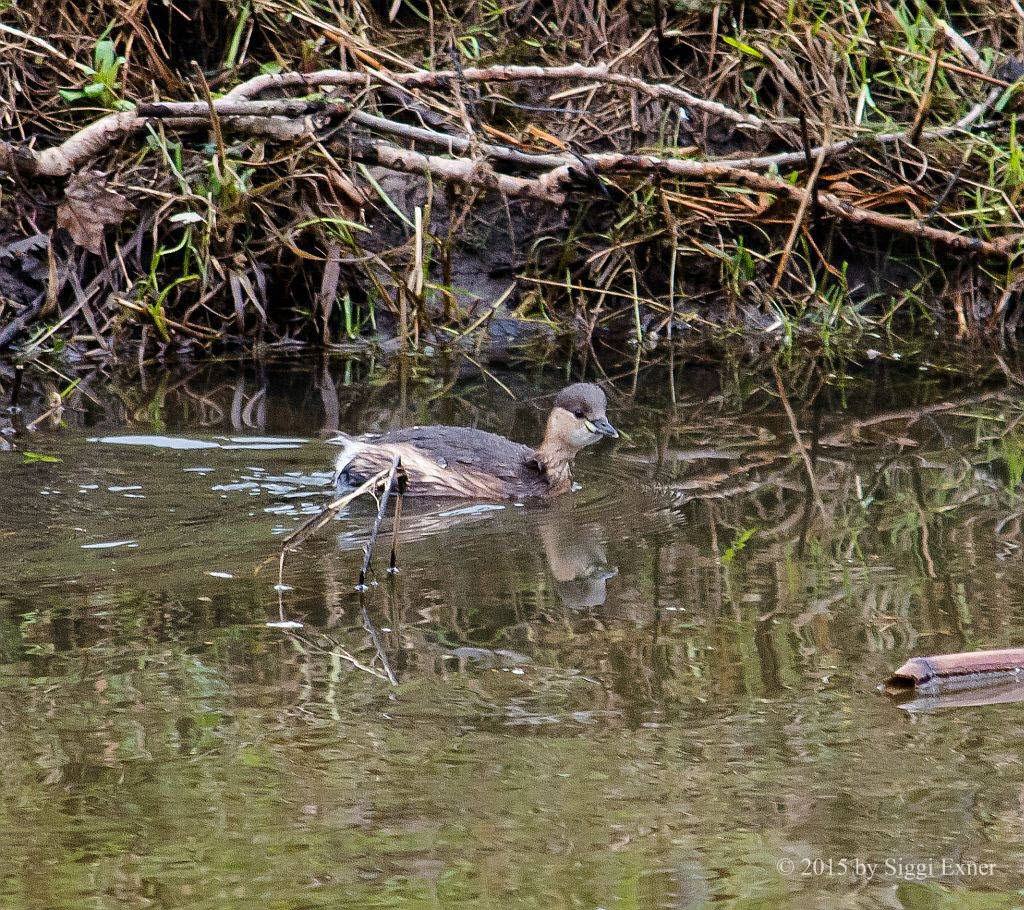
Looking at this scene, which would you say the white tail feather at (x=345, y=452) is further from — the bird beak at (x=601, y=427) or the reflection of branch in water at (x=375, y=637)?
the reflection of branch in water at (x=375, y=637)

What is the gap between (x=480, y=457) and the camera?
5934 mm

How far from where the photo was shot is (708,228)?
8.91 meters

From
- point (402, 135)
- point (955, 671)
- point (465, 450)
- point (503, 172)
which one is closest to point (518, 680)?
point (955, 671)

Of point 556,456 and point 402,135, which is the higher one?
point 402,135

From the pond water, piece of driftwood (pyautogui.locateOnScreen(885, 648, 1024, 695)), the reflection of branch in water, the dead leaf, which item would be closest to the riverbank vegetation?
the dead leaf

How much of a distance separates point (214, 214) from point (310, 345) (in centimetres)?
87

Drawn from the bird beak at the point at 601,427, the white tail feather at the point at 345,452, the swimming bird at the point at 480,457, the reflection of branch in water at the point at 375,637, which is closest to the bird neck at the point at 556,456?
the swimming bird at the point at 480,457

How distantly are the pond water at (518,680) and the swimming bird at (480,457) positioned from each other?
0.56 feet

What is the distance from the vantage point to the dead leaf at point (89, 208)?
7.83 meters

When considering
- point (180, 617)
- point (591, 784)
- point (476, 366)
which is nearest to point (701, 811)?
point (591, 784)

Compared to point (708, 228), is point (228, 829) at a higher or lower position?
lower

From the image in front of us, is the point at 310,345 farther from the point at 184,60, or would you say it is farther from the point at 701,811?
the point at 701,811

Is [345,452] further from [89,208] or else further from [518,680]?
[89,208]

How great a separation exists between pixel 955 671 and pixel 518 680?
1.00 meters
